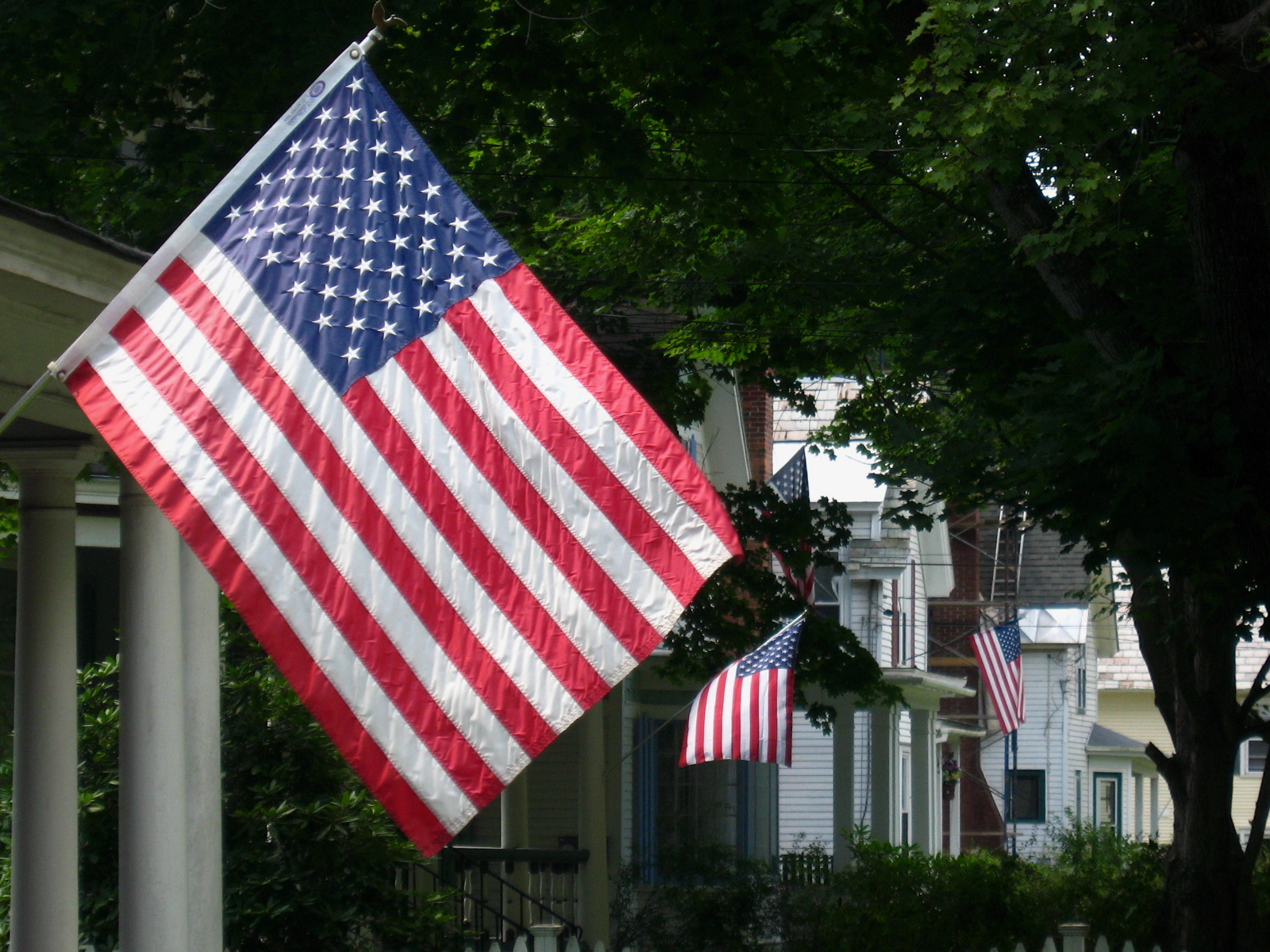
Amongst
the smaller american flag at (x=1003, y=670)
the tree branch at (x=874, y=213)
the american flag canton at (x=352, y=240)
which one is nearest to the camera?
the american flag canton at (x=352, y=240)

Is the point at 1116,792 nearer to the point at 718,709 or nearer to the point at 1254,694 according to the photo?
the point at 1254,694

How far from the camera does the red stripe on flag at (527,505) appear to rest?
13.0ft

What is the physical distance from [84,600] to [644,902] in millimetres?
7034

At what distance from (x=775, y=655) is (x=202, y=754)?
7043 millimetres

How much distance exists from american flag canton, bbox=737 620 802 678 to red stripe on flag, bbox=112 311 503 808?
9897mm

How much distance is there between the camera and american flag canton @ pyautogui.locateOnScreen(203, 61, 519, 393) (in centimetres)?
415

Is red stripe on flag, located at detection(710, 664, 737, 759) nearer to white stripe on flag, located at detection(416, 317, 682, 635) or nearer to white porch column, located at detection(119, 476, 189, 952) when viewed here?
white porch column, located at detection(119, 476, 189, 952)

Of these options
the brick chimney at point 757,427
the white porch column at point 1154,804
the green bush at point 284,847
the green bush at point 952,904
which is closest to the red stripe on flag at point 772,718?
the green bush at point 952,904

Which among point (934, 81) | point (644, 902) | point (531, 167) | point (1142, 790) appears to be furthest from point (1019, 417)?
point (1142, 790)

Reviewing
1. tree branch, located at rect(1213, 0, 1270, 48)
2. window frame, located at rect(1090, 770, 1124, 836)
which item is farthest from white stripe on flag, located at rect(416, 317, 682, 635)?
window frame, located at rect(1090, 770, 1124, 836)

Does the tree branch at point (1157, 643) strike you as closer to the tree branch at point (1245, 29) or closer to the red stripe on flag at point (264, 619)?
the tree branch at point (1245, 29)

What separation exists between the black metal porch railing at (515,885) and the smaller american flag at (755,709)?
2142 mm

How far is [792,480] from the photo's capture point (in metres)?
17.5

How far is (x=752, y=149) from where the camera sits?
38.5 feet
